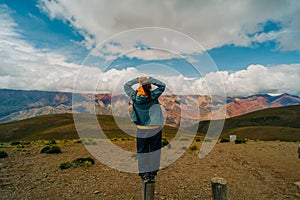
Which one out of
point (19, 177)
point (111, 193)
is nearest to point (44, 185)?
point (19, 177)

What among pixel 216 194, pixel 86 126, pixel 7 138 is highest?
pixel 86 126

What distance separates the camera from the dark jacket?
5602 mm

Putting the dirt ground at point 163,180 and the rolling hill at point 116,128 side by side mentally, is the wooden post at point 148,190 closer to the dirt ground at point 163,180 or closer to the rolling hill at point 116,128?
the dirt ground at point 163,180

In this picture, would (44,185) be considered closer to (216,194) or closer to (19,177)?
(19,177)

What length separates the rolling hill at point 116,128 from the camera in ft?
308

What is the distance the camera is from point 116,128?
11006 centimetres

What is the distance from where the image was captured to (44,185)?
9773 mm

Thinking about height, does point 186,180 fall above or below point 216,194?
below

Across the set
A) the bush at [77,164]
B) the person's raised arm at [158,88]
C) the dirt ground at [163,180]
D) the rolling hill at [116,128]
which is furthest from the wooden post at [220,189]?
the rolling hill at [116,128]

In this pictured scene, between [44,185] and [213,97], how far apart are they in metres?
8.02

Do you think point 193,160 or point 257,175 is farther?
point 193,160

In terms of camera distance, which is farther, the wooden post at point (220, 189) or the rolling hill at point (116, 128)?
the rolling hill at point (116, 128)

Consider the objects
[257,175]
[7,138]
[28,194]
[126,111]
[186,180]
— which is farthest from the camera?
[7,138]

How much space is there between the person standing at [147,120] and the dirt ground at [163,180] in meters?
3.21
